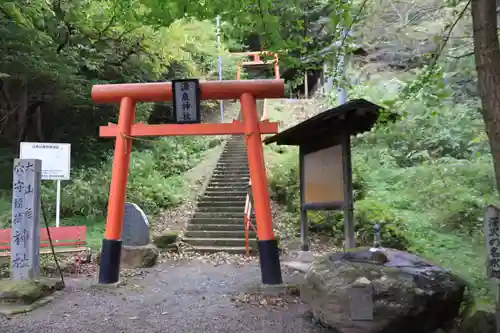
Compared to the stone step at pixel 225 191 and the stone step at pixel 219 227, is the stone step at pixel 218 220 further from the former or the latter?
the stone step at pixel 225 191

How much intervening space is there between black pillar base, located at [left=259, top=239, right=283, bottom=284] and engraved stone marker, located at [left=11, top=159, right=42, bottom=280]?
3.56 meters

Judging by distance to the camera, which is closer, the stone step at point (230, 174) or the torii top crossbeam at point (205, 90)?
the torii top crossbeam at point (205, 90)

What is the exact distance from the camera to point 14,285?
5.73 meters

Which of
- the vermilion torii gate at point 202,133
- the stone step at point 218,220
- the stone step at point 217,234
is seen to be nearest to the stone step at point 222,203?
the stone step at point 218,220

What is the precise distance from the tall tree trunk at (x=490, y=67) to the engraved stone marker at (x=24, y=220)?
6116 millimetres

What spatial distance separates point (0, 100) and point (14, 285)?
9098mm

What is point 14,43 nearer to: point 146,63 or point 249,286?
point 146,63

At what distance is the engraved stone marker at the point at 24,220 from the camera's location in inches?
241

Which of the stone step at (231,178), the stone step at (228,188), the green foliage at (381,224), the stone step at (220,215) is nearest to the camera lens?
the green foliage at (381,224)

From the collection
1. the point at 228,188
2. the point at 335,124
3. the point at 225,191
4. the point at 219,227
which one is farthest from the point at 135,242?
the point at 335,124

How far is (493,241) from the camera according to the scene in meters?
3.97

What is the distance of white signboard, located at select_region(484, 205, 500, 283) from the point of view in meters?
3.92

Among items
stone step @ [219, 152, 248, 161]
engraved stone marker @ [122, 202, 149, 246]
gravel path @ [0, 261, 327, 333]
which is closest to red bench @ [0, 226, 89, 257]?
engraved stone marker @ [122, 202, 149, 246]

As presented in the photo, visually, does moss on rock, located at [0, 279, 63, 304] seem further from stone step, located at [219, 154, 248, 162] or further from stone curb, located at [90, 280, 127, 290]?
stone step, located at [219, 154, 248, 162]
